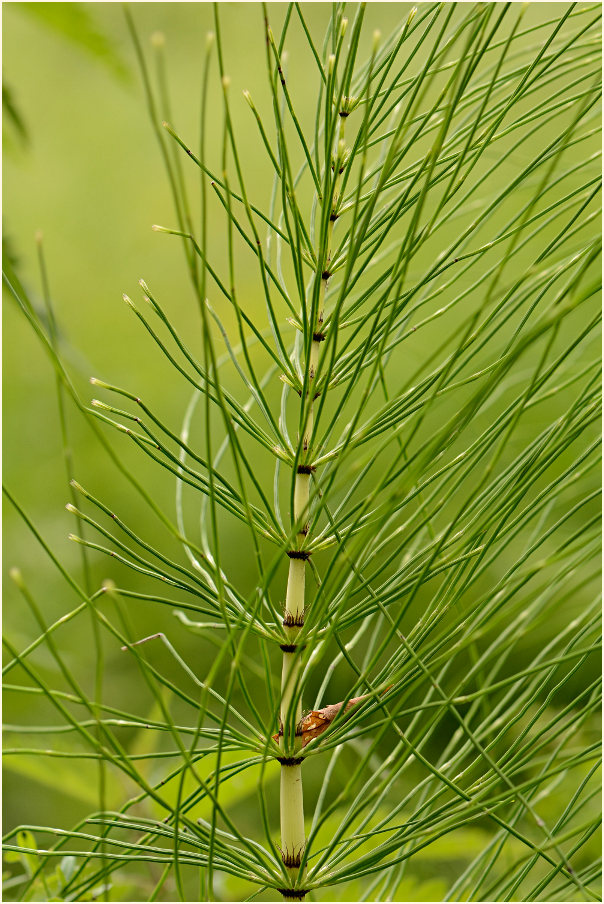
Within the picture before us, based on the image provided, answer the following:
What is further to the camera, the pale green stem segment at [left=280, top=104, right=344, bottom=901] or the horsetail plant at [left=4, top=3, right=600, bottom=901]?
the pale green stem segment at [left=280, top=104, right=344, bottom=901]

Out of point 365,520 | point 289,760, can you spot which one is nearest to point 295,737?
point 289,760

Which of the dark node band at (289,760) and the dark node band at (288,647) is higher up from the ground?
the dark node band at (288,647)

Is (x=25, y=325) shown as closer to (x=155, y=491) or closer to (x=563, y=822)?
(x=155, y=491)

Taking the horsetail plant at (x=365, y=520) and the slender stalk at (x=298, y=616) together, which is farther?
the slender stalk at (x=298, y=616)

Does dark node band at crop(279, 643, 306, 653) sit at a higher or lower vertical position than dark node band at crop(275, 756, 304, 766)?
higher

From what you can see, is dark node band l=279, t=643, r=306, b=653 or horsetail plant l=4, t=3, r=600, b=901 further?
dark node band l=279, t=643, r=306, b=653

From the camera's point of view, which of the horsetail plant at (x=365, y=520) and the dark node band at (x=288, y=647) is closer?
the horsetail plant at (x=365, y=520)

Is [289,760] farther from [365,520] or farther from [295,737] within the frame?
Result: [365,520]

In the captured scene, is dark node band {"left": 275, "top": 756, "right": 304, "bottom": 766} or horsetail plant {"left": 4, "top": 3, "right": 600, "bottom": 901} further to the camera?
dark node band {"left": 275, "top": 756, "right": 304, "bottom": 766}

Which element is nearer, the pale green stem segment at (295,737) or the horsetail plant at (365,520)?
the horsetail plant at (365,520)

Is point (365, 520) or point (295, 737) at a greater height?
point (365, 520)

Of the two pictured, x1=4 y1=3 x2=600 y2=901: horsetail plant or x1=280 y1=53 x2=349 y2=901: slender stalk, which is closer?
x1=4 y1=3 x2=600 y2=901: horsetail plant

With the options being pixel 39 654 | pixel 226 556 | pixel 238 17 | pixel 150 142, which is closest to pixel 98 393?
pixel 226 556
